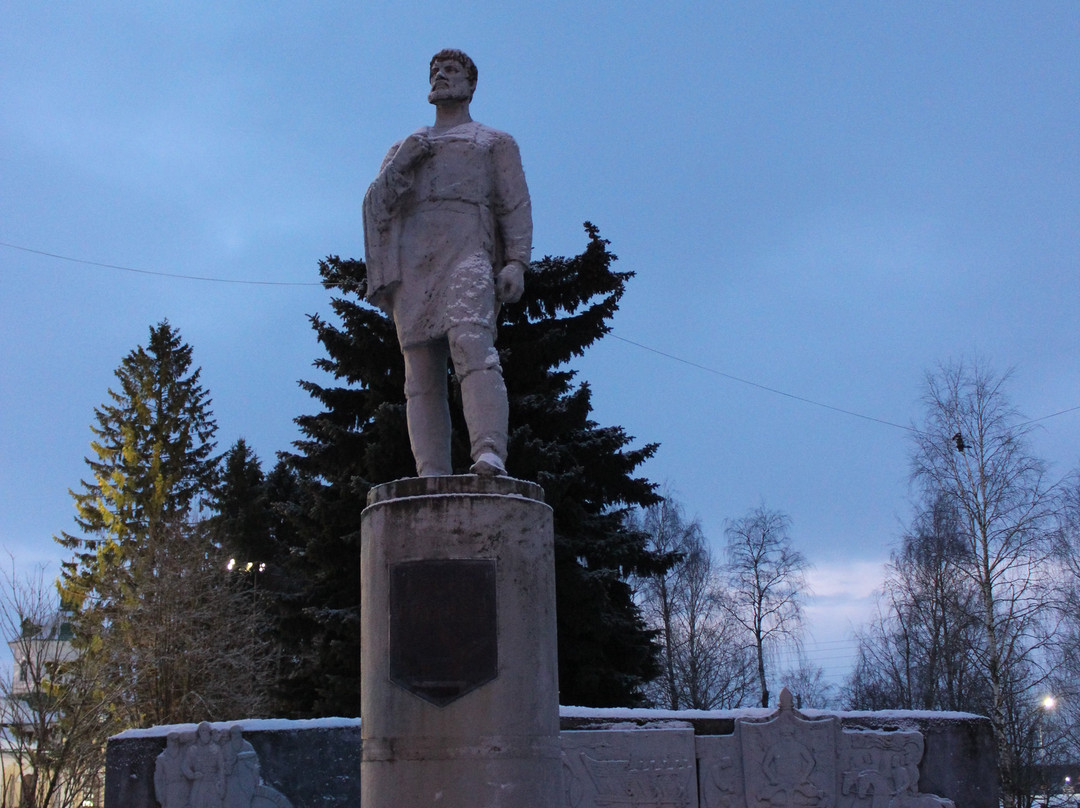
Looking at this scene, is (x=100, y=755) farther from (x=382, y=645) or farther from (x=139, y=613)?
(x=382, y=645)

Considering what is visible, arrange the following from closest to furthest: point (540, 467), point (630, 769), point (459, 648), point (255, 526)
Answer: point (459, 648) → point (630, 769) → point (540, 467) → point (255, 526)

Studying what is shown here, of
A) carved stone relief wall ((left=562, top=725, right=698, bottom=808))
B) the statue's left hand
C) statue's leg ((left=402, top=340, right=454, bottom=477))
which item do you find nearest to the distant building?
carved stone relief wall ((left=562, top=725, right=698, bottom=808))

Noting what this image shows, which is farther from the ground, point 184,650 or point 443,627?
point 443,627

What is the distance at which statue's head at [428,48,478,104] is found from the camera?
5.41 m

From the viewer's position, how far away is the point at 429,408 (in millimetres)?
5129

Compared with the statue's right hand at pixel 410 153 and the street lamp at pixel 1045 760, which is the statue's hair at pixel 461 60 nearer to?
the statue's right hand at pixel 410 153

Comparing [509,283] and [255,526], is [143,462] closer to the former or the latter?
[255,526]

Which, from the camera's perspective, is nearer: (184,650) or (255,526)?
(184,650)

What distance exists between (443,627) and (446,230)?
77.5 inches

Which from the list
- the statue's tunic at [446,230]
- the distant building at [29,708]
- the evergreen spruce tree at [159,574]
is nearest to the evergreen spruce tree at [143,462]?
the evergreen spruce tree at [159,574]

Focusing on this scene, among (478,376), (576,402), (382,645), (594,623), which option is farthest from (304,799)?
(576,402)

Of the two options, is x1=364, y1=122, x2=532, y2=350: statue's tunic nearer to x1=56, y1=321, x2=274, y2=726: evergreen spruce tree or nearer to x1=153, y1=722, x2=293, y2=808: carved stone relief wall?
x1=153, y1=722, x2=293, y2=808: carved stone relief wall

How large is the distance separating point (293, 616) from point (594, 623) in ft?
14.7

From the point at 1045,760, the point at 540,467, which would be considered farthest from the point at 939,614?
the point at 540,467
